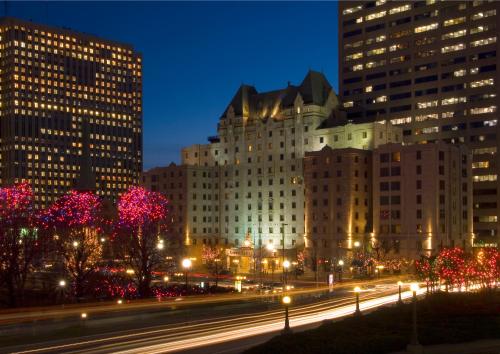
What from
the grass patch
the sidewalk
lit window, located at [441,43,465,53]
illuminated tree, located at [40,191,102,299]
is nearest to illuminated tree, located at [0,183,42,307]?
illuminated tree, located at [40,191,102,299]

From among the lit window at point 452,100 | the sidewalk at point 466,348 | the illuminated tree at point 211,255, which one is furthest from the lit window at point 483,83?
the sidewalk at point 466,348

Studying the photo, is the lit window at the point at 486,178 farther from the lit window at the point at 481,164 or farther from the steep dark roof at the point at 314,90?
Result: the steep dark roof at the point at 314,90

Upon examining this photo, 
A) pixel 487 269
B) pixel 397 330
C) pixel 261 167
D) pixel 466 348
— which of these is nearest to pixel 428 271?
pixel 487 269

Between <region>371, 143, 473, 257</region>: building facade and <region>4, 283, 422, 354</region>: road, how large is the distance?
73791 mm

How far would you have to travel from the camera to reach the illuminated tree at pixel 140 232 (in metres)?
92.8

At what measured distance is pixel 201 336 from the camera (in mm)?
54094

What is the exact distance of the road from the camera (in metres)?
48.2

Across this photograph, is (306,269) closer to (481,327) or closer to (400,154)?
(400,154)

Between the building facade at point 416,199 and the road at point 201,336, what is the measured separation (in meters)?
73.8

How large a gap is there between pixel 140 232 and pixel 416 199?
69.5 m

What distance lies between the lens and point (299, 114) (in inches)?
6978

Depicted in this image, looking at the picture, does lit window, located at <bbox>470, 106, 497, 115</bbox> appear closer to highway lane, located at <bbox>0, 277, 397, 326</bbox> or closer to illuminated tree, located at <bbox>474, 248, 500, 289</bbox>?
→ illuminated tree, located at <bbox>474, 248, 500, 289</bbox>

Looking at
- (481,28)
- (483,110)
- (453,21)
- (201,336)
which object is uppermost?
(453,21)

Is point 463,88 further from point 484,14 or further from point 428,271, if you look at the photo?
point 428,271
